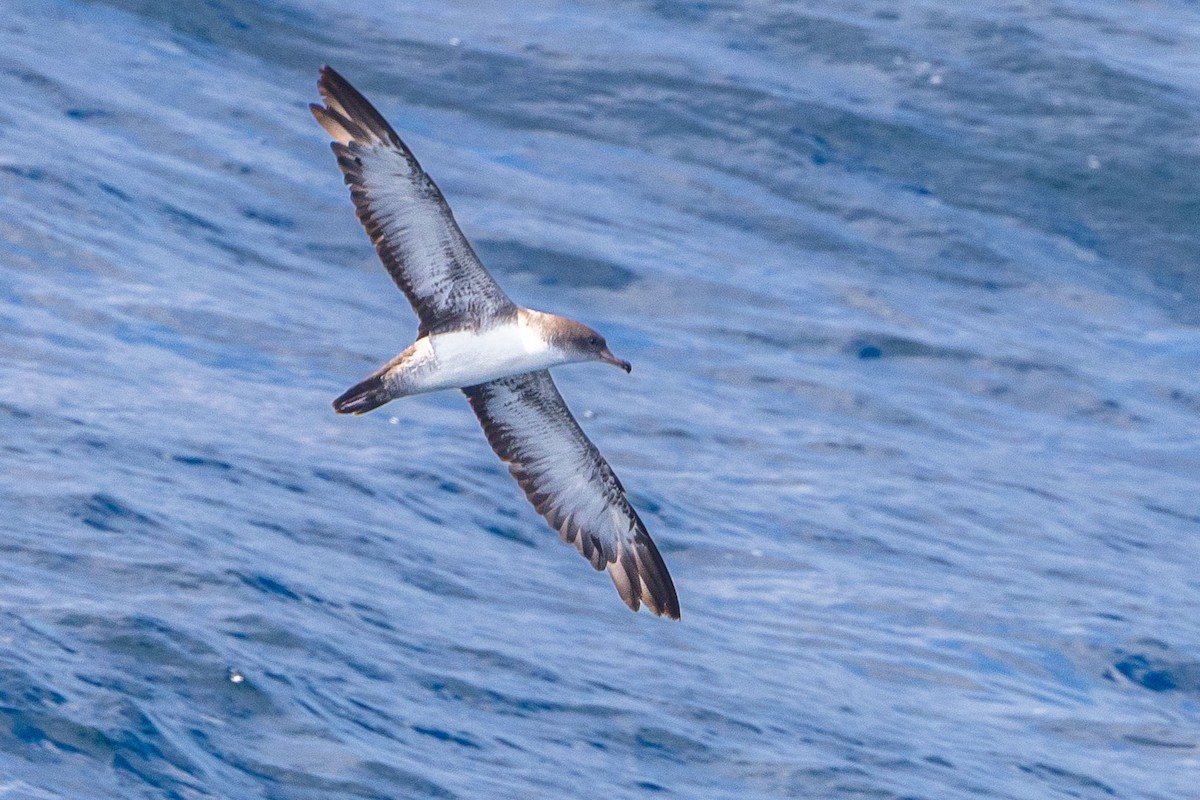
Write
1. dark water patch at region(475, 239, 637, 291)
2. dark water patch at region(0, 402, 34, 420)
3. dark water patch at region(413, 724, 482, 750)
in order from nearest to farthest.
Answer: dark water patch at region(413, 724, 482, 750)
dark water patch at region(0, 402, 34, 420)
dark water patch at region(475, 239, 637, 291)

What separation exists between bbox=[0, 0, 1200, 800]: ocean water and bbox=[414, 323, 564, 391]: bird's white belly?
2.94 meters

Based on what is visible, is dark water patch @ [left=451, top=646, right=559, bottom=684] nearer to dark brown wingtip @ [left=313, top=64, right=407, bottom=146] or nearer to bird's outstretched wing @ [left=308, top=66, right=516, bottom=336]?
bird's outstretched wing @ [left=308, top=66, right=516, bottom=336]

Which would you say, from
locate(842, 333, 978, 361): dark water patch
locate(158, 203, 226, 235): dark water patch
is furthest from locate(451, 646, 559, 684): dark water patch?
locate(158, 203, 226, 235): dark water patch

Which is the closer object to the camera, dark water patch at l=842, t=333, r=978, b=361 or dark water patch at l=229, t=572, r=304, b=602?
dark water patch at l=229, t=572, r=304, b=602

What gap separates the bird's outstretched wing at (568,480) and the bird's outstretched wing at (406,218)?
98cm

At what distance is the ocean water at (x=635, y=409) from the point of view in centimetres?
1290

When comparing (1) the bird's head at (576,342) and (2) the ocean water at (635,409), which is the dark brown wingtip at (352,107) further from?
(2) the ocean water at (635,409)

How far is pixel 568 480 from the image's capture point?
37.9 feet

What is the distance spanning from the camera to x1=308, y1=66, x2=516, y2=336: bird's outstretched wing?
9.57 meters

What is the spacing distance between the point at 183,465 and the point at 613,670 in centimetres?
397

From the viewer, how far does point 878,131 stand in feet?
76.2

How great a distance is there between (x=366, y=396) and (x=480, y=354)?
2.15ft

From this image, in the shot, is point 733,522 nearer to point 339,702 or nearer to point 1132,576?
point 1132,576

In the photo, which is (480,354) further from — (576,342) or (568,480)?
(568,480)
